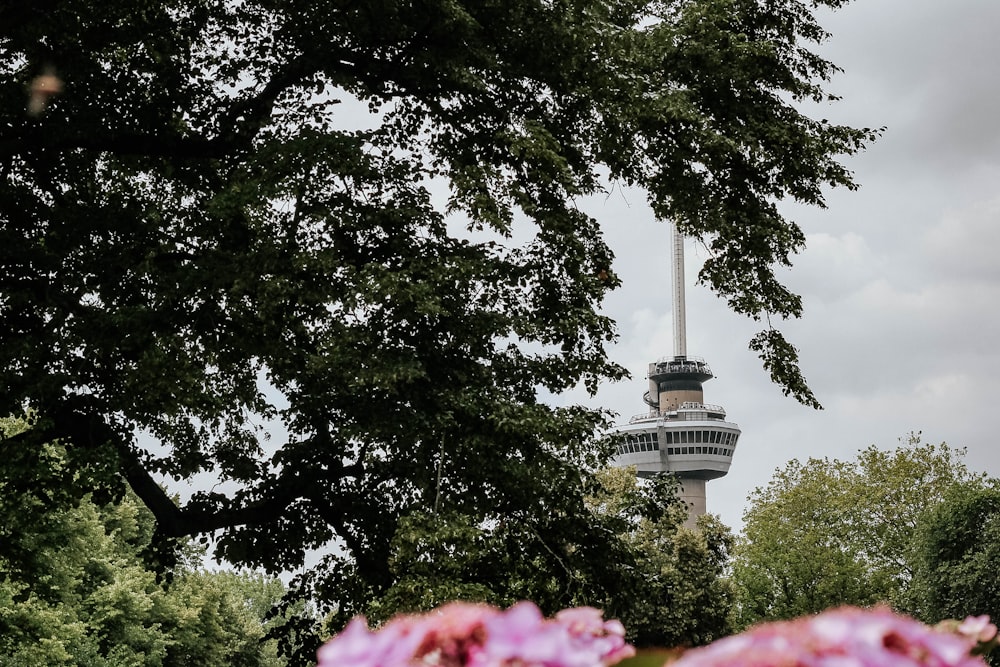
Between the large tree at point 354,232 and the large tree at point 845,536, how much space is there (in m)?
32.8

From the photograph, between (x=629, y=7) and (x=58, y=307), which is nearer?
(x=58, y=307)

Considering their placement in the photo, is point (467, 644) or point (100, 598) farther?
point (100, 598)

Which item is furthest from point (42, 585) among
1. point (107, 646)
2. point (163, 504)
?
point (107, 646)

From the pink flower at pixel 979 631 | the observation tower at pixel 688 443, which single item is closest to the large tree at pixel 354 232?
the pink flower at pixel 979 631

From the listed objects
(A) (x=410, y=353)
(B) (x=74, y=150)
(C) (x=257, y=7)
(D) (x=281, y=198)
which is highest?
(C) (x=257, y=7)

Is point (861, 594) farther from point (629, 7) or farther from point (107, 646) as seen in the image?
point (629, 7)

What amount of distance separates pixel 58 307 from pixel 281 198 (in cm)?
355

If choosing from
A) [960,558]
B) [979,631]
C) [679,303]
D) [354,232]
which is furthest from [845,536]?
[679,303]

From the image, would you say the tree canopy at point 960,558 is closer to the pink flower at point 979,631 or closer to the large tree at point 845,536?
the large tree at point 845,536

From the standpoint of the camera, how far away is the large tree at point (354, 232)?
1298 centimetres

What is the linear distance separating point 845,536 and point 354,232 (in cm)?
3832

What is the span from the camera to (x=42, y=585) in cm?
1861

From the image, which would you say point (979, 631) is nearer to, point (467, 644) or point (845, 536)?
point (467, 644)

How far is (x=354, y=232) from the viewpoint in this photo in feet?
44.7
